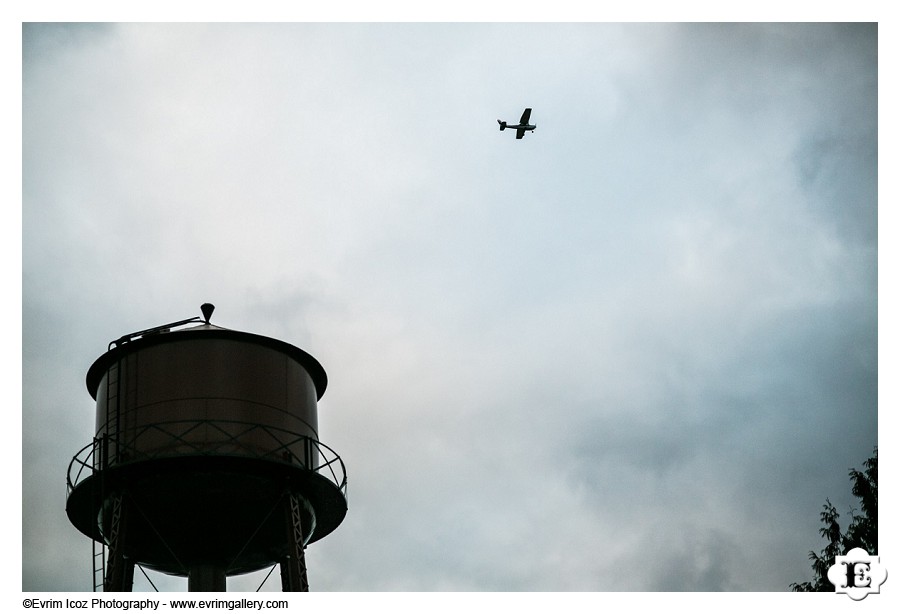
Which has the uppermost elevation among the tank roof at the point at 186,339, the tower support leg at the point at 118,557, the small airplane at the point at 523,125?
the small airplane at the point at 523,125

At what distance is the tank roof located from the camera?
1005 inches

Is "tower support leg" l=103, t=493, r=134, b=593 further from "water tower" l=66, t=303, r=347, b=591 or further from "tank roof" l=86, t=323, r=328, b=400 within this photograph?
"tank roof" l=86, t=323, r=328, b=400

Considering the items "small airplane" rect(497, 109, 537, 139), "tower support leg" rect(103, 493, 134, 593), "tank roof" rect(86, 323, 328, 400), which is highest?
"small airplane" rect(497, 109, 537, 139)

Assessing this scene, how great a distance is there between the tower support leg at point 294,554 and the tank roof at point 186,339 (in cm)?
340

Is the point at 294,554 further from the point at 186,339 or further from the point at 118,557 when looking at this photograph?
the point at 186,339

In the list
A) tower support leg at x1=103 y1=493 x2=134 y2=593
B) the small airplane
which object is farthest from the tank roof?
the small airplane

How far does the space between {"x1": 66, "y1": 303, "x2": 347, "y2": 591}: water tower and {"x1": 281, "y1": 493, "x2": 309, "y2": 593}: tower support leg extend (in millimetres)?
24

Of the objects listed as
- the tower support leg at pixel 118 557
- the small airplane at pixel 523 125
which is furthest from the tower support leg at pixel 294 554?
the small airplane at pixel 523 125

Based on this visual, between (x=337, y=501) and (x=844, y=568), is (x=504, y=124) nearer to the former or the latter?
(x=337, y=501)

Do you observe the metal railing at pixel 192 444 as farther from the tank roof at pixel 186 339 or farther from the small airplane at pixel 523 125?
the small airplane at pixel 523 125

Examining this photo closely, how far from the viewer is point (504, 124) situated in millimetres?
47062

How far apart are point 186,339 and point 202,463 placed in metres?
3.12

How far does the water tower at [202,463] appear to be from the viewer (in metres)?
24.0
